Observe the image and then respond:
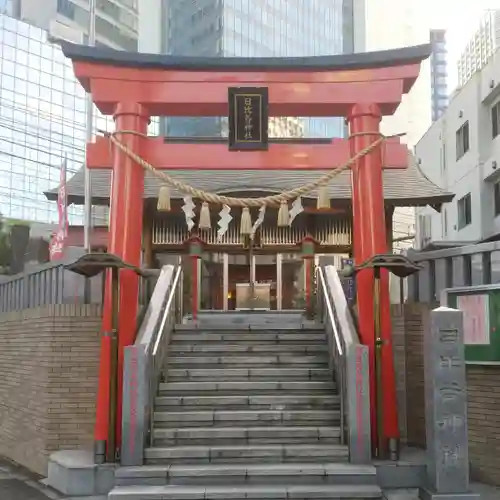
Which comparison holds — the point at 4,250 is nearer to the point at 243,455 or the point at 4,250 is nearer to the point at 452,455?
the point at 243,455

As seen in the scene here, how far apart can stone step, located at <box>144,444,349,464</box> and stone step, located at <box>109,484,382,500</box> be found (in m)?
0.59

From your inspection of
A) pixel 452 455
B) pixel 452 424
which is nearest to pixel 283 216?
pixel 452 424

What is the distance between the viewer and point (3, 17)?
188ft

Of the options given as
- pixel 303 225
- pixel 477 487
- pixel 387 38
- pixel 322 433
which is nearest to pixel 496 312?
pixel 477 487

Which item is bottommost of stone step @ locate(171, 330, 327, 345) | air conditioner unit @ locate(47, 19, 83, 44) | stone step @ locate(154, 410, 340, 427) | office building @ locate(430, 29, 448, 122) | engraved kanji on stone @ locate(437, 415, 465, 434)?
stone step @ locate(154, 410, 340, 427)

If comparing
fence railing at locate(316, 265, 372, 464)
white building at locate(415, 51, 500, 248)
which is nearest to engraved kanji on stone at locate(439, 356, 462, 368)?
fence railing at locate(316, 265, 372, 464)

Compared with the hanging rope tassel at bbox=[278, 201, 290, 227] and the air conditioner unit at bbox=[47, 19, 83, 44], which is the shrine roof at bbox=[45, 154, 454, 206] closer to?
the air conditioner unit at bbox=[47, 19, 83, 44]

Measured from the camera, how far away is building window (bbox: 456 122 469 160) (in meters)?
25.3

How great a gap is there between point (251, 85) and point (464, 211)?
1878 cm

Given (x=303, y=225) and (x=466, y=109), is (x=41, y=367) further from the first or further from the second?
(x=466, y=109)

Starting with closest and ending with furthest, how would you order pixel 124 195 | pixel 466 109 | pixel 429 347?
1. pixel 429 347
2. pixel 124 195
3. pixel 466 109

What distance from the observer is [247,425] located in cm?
858

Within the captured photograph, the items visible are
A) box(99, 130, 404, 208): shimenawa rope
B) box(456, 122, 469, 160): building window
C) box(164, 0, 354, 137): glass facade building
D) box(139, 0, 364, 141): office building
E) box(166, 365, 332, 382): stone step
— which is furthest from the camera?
box(164, 0, 354, 137): glass facade building

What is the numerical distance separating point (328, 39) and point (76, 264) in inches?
2681
